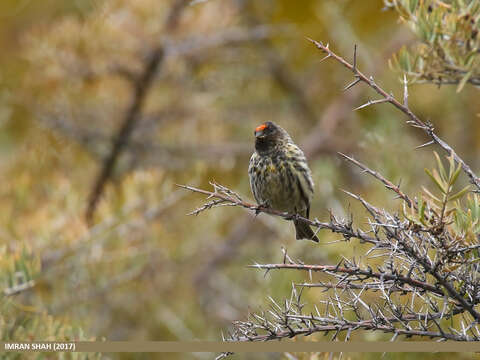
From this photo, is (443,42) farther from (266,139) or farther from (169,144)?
(169,144)

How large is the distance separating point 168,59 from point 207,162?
1.33 m

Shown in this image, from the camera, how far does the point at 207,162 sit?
7367 millimetres

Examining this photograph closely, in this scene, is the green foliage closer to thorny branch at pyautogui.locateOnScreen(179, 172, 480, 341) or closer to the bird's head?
thorny branch at pyautogui.locateOnScreen(179, 172, 480, 341)

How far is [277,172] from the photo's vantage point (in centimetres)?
398

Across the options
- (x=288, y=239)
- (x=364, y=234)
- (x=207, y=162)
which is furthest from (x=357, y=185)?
(x=364, y=234)

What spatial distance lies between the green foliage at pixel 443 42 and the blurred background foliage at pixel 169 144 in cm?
155

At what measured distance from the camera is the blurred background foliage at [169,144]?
533 centimetres

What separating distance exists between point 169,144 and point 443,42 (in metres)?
4.74

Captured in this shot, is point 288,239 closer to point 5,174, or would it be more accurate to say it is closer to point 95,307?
point 95,307

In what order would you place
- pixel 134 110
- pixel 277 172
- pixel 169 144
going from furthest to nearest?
1. pixel 169 144
2. pixel 134 110
3. pixel 277 172

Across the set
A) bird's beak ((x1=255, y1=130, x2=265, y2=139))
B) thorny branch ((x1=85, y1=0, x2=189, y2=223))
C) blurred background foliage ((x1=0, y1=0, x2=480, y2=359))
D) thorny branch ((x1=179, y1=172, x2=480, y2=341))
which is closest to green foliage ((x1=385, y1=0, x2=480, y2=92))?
thorny branch ((x1=179, y1=172, x2=480, y2=341))

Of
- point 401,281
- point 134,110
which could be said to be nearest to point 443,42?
point 401,281

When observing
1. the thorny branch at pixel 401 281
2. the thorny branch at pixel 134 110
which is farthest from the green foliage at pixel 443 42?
the thorny branch at pixel 134 110

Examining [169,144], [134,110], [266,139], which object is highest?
[134,110]
